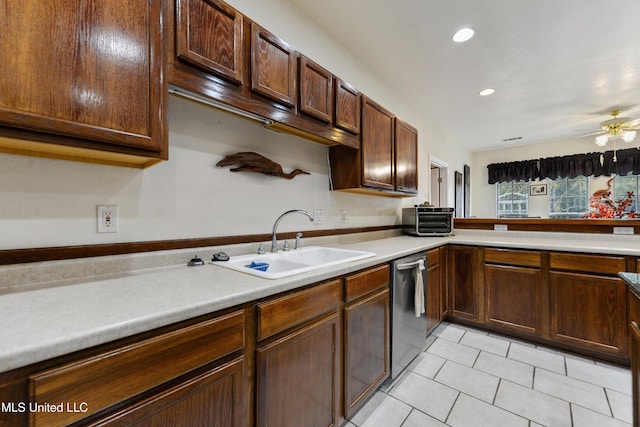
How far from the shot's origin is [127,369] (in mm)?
677

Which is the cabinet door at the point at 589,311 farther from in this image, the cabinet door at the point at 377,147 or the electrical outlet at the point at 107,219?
the electrical outlet at the point at 107,219

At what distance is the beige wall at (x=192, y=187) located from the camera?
1.00 metres

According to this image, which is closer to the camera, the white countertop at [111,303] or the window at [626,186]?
the white countertop at [111,303]

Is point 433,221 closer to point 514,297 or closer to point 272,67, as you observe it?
point 514,297

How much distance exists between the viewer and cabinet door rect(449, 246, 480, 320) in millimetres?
2637

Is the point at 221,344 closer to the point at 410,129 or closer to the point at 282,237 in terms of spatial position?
the point at 282,237

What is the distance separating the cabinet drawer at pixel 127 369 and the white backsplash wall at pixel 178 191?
68 cm

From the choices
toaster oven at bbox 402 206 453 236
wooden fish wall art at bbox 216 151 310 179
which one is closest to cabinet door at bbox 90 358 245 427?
wooden fish wall art at bbox 216 151 310 179

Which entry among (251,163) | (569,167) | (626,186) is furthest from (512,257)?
(626,186)

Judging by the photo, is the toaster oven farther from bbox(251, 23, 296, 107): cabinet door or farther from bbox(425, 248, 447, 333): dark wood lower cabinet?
bbox(251, 23, 296, 107): cabinet door

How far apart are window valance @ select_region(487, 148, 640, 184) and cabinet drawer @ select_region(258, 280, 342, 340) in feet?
20.7

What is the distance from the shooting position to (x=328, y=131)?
1848 mm

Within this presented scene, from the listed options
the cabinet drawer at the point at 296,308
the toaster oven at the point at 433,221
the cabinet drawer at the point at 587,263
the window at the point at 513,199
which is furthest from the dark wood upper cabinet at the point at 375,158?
the window at the point at 513,199

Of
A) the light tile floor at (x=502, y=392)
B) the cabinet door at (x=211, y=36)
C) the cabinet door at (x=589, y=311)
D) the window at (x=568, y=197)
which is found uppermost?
the cabinet door at (x=211, y=36)
